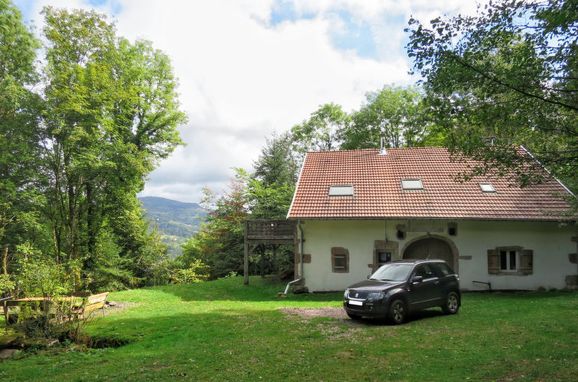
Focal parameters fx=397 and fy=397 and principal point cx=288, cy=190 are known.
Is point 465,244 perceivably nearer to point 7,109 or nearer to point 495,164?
point 495,164

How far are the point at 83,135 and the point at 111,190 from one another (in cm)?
451

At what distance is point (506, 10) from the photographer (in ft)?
22.1

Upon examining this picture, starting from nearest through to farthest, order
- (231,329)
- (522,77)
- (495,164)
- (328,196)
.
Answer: (522,77) → (495,164) → (231,329) → (328,196)

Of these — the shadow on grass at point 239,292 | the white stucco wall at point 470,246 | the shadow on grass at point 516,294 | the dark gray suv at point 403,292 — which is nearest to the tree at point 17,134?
the shadow on grass at point 239,292

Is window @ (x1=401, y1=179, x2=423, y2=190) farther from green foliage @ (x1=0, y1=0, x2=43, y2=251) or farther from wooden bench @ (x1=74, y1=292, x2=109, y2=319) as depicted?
green foliage @ (x1=0, y1=0, x2=43, y2=251)

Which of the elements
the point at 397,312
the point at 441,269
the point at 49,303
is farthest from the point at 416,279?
the point at 49,303

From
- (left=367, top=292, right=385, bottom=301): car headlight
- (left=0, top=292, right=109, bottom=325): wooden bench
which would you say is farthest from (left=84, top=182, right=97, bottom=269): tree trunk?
(left=367, top=292, right=385, bottom=301): car headlight

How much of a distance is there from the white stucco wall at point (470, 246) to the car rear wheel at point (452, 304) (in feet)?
17.7

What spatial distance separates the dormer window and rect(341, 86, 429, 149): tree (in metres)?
16.7

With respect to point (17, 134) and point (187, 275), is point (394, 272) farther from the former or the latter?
point (17, 134)

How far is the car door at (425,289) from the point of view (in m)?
10.8

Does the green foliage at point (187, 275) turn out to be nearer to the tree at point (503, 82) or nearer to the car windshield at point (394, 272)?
the car windshield at point (394, 272)

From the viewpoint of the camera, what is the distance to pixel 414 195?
1791cm

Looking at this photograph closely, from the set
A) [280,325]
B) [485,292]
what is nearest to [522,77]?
[280,325]
